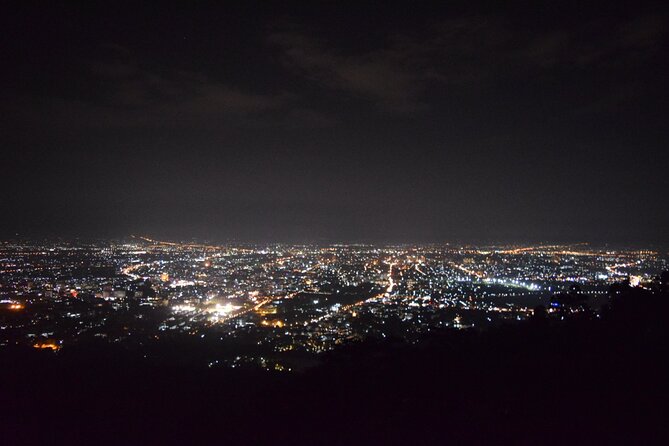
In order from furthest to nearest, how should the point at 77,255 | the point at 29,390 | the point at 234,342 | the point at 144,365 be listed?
the point at 77,255 → the point at 234,342 → the point at 144,365 → the point at 29,390

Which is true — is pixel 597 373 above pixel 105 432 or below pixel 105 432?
above

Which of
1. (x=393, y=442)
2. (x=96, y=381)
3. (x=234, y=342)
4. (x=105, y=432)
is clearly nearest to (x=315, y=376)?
(x=393, y=442)

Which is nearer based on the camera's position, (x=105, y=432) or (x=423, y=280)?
(x=105, y=432)

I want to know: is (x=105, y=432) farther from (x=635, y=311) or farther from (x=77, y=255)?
(x=77, y=255)

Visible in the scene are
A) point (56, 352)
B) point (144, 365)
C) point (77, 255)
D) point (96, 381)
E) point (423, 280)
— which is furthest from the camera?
point (77, 255)

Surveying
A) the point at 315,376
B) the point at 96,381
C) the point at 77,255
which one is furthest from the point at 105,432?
the point at 77,255

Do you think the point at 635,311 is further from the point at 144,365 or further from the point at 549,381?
the point at 144,365
